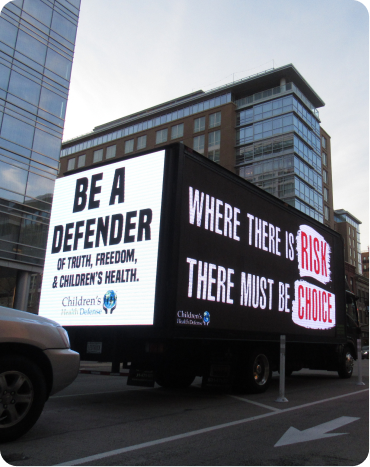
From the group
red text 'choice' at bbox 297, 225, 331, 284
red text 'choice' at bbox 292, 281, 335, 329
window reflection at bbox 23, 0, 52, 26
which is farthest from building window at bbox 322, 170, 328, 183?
red text 'choice' at bbox 292, 281, 335, 329

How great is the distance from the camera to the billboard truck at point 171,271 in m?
6.47

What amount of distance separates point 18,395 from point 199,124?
54.5 metres

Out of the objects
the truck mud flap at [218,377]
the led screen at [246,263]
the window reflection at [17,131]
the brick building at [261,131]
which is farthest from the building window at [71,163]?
the truck mud flap at [218,377]

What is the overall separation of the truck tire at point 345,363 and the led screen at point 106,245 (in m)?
8.11

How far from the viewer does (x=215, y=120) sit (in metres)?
55.2

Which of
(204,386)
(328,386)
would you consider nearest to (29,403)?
(204,386)

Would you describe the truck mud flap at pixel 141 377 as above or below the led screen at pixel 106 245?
below

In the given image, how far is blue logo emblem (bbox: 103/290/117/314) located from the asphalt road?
4.92ft

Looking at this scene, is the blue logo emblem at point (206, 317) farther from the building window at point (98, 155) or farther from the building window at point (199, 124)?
the building window at point (98, 155)

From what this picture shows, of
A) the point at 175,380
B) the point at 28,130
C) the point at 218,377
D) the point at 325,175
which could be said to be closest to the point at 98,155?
the point at 325,175

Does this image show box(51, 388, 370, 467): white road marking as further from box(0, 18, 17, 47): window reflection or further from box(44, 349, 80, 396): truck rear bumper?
box(0, 18, 17, 47): window reflection

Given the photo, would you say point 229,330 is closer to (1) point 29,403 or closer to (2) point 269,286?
(2) point 269,286

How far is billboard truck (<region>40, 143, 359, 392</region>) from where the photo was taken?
21.2 ft

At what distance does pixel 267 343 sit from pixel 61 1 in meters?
26.2
